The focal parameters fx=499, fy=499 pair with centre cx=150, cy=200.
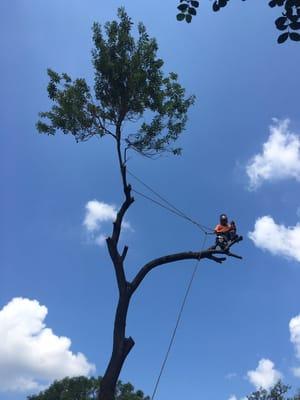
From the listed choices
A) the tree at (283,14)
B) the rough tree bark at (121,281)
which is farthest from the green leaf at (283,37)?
the rough tree bark at (121,281)

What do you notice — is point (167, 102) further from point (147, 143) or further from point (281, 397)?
point (281, 397)

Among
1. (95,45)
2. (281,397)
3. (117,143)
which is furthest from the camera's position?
(281,397)

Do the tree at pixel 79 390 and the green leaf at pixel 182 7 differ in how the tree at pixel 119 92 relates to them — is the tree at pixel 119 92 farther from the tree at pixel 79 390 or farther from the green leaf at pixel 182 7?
the tree at pixel 79 390

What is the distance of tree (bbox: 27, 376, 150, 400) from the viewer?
50.2 metres

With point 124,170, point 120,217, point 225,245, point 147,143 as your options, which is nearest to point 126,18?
point 147,143

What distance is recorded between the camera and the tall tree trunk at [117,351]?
1005 cm

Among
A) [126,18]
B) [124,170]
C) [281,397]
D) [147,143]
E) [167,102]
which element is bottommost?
[124,170]

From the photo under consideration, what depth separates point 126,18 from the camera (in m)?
13.9

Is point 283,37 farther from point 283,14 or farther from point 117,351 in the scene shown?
point 117,351

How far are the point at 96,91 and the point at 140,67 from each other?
138 centimetres

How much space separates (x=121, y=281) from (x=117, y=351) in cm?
156

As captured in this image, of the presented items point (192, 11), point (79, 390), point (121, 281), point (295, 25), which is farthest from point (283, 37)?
point (79, 390)

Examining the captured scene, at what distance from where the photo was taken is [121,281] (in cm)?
1128

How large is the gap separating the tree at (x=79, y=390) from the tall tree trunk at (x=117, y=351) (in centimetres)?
4164
